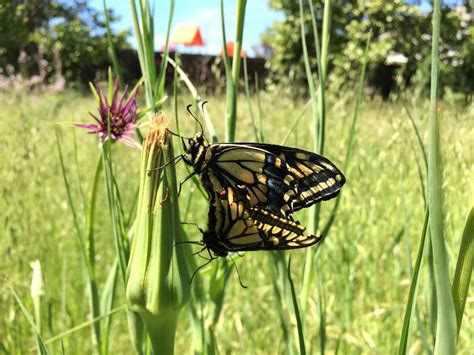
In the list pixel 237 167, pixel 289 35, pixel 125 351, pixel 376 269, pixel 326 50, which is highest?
pixel 289 35

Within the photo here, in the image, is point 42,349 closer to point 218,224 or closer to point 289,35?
point 218,224

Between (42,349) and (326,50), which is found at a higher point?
(326,50)

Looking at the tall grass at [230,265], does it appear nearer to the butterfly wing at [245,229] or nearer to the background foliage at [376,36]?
the butterfly wing at [245,229]

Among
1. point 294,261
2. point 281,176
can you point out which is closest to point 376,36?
point 294,261

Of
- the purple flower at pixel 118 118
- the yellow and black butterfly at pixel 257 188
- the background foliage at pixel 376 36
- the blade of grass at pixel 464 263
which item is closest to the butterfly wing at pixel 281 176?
the yellow and black butterfly at pixel 257 188

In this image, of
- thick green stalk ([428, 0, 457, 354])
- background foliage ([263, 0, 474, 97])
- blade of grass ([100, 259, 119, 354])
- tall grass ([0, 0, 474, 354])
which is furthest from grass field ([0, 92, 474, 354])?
background foliage ([263, 0, 474, 97])

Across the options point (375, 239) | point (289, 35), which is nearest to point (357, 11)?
point (289, 35)

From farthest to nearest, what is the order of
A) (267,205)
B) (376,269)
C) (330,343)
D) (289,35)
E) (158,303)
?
(289,35), (376,269), (330,343), (267,205), (158,303)
